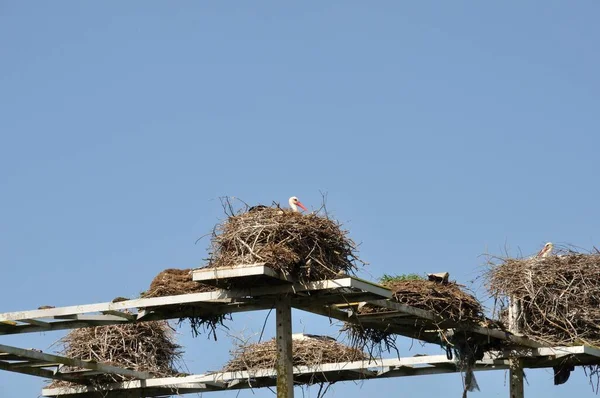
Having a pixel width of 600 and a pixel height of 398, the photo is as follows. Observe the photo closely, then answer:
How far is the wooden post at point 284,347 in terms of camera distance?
654 inches

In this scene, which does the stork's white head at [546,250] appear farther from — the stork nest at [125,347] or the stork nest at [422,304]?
the stork nest at [125,347]

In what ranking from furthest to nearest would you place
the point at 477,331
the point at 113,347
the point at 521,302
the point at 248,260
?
1. the point at 113,347
2. the point at 521,302
3. the point at 477,331
4. the point at 248,260

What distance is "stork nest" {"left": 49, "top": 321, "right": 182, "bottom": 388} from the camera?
23969 millimetres

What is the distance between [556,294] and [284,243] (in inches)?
261

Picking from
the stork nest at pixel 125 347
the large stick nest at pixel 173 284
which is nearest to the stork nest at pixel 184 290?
the large stick nest at pixel 173 284

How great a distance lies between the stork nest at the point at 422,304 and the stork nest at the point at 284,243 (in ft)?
5.89

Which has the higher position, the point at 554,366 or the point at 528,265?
the point at 528,265

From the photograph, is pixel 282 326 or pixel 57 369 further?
pixel 57 369

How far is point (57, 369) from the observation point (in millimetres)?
21953

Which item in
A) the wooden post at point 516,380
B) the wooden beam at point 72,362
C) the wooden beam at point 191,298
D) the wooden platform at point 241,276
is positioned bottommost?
the wooden post at point 516,380

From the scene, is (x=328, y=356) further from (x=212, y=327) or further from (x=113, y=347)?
(x=212, y=327)

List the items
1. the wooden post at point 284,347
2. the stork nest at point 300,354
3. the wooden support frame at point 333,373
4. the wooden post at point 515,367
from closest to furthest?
the wooden post at point 284,347, the wooden support frame at point 333,373, the wooden post at point 515,367, the stork nest at point 300,354

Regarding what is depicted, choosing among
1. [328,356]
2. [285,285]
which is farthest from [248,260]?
[328,356]

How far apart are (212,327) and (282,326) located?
1672mm
